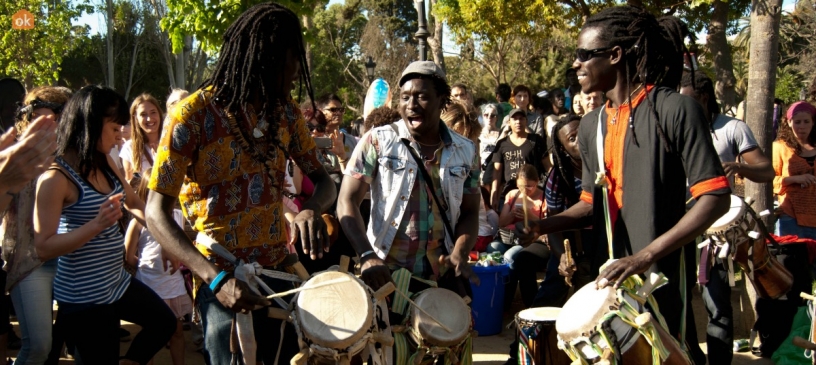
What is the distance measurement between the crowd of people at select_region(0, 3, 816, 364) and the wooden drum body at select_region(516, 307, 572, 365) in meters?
0.36

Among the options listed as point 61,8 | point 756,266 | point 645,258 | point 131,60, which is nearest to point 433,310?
point 645,258

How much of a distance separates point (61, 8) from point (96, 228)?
21.9m

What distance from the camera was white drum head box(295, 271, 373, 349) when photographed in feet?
10.5

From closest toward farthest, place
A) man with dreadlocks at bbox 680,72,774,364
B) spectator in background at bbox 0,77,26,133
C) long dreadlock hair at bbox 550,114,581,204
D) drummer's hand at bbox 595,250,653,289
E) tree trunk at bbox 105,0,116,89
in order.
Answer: drummer's hand at bbox 595,250,653,289, man with dreadlocks at bbox 680,72,774,364, long dreadlock hair at bbox 550,114,581,204, spectator in background at bbox 0,77,26,133, tree trunk at bbox 105,0,116,89

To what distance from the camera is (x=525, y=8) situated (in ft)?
59.9

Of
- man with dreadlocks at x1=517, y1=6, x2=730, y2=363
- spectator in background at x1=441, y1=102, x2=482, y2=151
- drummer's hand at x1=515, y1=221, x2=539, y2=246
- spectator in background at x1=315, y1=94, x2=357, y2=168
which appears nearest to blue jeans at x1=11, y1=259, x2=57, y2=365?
drummer's hand at x1=515, y1=221, x2=539, y2=246

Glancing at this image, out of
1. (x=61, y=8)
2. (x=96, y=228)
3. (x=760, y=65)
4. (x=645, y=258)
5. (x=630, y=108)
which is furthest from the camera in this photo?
(x=61, y=8)

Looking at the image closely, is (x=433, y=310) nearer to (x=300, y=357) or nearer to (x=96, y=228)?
Result: (x=300, y=357)

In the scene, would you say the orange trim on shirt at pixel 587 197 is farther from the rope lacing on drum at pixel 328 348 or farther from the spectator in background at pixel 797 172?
the spectator in background at pixel 797 172

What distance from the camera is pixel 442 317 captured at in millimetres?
3807

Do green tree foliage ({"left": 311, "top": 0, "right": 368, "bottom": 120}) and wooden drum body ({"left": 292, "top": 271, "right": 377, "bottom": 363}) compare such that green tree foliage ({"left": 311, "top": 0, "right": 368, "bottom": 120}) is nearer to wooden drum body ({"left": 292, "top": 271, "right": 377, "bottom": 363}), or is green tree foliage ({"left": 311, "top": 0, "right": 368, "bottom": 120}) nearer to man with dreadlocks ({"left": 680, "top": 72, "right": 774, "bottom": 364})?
man with dreadlocks ({"left": 680, "top": 72, "right": 774, "bottom": 364})

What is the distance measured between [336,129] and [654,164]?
5449 millimetres

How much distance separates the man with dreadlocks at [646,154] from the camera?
307 centimetres

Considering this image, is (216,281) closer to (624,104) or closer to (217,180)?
(217,180)
